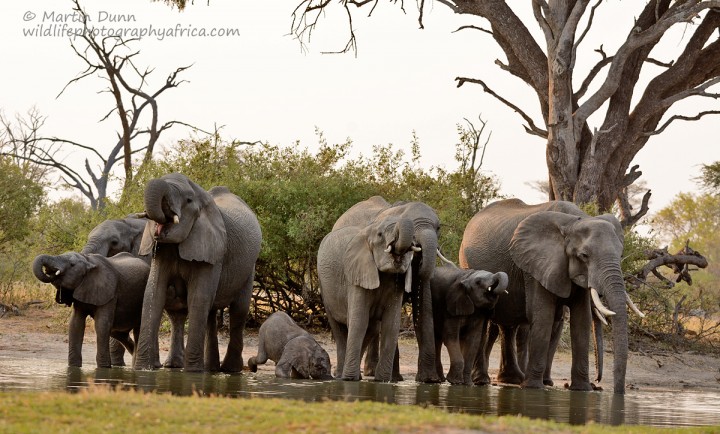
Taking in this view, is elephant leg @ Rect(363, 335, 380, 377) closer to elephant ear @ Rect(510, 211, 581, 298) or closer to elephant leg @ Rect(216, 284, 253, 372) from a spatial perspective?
elephant leg @ Rect(216, 284, 253, 372)

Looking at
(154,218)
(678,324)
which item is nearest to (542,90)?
(678,324)

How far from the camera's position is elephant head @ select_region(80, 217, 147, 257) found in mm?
18359

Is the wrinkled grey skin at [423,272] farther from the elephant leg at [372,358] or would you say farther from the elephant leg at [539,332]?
the elephant leg at [539,332]

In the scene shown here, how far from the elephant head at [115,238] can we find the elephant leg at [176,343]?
6.02 ft

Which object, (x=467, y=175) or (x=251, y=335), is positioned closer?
(x=251, y=335)

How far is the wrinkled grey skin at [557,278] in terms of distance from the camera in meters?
15.4

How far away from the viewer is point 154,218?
14.9m

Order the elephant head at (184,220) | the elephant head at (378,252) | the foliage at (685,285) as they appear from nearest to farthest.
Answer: the elephant head at (378,252) < the elephant head at (184,220) < the foliage at (685,285)

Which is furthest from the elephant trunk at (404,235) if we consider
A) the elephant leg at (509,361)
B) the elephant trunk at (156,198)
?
the elephant leg at (509,361)

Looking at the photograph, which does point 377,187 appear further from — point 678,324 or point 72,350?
point 72,350

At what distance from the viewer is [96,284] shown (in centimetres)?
1594

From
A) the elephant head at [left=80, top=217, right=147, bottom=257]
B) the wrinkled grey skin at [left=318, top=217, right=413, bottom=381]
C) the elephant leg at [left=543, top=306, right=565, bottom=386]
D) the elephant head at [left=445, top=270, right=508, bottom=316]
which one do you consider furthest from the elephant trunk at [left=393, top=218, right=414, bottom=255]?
the elephant head at [left=80, top=217, right=147, bottom=257]

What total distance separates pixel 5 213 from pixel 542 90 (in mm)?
14783

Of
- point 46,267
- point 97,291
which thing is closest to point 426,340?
point 97,291
